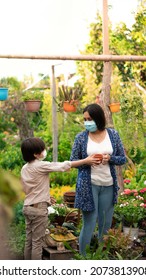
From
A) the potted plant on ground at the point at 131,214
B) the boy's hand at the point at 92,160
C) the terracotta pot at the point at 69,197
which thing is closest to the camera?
the boy's hand at the point at 92,160

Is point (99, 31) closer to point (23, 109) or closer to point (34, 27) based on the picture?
point (23, 109)

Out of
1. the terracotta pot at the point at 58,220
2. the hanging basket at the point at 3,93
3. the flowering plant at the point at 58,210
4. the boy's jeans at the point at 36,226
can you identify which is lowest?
the terracotta pot at the point at 58,220

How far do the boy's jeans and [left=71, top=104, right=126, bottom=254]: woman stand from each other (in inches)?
10.8

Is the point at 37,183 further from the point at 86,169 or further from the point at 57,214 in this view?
the point at 57,214

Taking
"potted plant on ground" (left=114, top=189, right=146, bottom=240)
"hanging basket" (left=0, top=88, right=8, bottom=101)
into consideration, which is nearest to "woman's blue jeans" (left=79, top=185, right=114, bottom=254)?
"potted plant on ground" (left=114, top=189, right=146, bottom=240)

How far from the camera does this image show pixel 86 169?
153 inches

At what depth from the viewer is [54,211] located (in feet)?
16.0

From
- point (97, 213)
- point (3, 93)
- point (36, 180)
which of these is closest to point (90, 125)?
point (36, 180)

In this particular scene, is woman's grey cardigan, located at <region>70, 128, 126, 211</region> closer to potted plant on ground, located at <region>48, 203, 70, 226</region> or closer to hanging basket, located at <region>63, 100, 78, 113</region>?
potted plant on ground, located at <region>48, 203, 70, 226</region>

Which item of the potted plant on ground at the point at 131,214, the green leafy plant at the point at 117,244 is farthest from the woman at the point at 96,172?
the potted plant on ground at the point at 131,214

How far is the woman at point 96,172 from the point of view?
3875mm

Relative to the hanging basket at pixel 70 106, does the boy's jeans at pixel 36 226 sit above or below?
below

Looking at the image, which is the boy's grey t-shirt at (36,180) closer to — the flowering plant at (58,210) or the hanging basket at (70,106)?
the flowering plant at (58,210)
